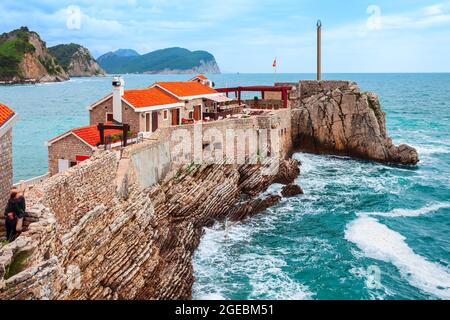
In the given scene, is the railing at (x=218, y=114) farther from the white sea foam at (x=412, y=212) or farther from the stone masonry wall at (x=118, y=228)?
the white sea foam at (x=412, y=212)

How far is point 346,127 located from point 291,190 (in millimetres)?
17114

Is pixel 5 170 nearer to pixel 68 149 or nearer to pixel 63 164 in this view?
pixel 68 149

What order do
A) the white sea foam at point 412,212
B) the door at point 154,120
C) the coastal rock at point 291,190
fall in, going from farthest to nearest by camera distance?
the coastal rock at point 291,190, the door at point 154,120, the white sea foam at point 412,212

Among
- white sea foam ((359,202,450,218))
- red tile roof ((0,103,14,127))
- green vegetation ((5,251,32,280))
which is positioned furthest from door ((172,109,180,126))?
green vegetation ((5,251,32,280))

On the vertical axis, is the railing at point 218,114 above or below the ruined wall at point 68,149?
above

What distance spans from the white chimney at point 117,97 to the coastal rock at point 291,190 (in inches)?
584

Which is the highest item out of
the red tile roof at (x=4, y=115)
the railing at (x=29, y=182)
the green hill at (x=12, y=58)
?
the green hill at (x=12, y=58)

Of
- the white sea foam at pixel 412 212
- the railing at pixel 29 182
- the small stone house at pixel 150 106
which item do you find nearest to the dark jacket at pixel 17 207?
the railing at pixel 29 182

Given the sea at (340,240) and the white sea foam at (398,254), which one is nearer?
the sea at (340,240)

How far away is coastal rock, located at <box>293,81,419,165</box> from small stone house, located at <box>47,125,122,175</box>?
30742 millimetres

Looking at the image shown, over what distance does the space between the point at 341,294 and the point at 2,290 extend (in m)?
16.1

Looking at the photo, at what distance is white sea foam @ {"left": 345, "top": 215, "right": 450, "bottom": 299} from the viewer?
73.8 ft

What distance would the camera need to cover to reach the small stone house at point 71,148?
86.8 feet

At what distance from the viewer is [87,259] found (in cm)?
1672
